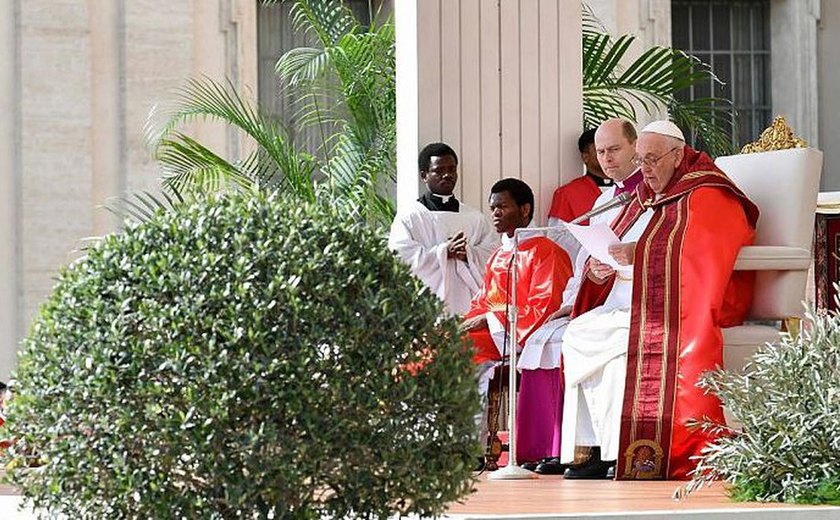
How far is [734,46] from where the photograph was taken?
1747cm

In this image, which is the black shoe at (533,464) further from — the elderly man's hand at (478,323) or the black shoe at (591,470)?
the elderly man's hand at (478,323)

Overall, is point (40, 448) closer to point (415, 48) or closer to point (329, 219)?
point (329, 219)

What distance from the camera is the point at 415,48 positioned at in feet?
33.1

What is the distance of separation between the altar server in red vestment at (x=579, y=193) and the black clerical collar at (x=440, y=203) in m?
0.55

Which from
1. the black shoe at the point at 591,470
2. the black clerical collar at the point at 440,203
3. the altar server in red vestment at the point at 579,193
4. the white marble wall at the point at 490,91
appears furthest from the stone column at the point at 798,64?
the black shoe at the point at 591,470

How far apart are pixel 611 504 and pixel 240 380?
6.80 ft

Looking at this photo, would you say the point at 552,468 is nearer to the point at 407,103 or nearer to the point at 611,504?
the point at 611,504

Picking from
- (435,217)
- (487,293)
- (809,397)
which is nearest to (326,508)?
(809,397)

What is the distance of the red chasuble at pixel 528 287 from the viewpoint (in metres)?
8.77

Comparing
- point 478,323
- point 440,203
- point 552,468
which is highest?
point 440,203

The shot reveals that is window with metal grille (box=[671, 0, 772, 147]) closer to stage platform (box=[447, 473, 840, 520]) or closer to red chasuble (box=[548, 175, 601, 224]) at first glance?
red chasuble (box=[548, 175, 601, 224])

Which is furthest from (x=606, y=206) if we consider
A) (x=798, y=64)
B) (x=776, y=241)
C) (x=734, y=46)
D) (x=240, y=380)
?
(x=734, y=46)

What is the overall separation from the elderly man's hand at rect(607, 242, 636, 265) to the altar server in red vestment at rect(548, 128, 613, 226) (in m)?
1.43

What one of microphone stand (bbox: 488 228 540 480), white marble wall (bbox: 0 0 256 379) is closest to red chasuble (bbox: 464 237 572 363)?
microphone stand (bbox: 488 228 540 480)
